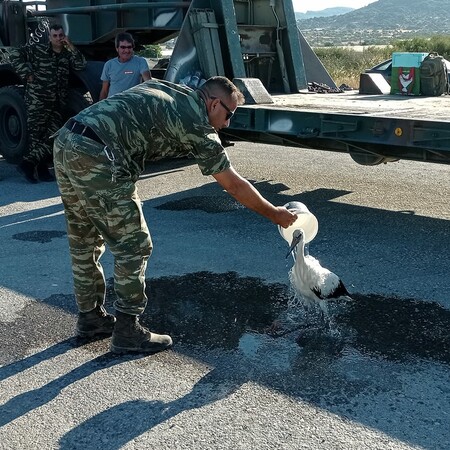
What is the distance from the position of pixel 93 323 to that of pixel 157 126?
1.31 m

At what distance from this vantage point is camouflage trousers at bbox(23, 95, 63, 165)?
9.09 meters

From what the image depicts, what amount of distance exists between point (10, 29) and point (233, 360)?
7844 millimetres

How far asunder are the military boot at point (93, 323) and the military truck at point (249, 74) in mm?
2952

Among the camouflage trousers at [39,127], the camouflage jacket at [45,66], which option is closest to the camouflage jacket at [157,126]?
the camouflage jacket at [45,66]

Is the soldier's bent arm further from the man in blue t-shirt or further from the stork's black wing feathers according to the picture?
the stork's black wing feathers

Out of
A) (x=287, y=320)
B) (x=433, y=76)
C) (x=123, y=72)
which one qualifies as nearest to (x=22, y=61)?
(x=123, y=72)

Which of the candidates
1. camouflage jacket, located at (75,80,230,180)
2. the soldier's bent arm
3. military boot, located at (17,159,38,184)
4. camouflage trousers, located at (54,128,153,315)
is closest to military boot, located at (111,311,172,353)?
camouflage trousers, located at (54,128,153,315)

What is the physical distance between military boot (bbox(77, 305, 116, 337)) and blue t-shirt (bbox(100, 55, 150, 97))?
4.32 meters

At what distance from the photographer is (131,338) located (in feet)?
13.9

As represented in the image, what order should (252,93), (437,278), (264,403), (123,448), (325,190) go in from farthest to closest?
(325,190)
(252,93)
(437,278)
(264,403)
(123,448)

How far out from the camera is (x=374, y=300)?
A: 510 centimetres

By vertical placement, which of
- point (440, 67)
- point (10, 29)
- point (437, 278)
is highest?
point (10, 29)

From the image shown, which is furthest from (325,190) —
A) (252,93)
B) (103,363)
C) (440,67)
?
(103,363)

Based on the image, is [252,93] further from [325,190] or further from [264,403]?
[264,403]
